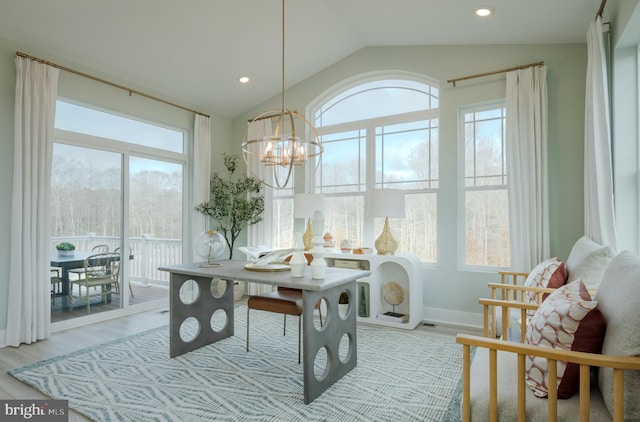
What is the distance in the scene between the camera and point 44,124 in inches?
138

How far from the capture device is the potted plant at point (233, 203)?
5.06 metres

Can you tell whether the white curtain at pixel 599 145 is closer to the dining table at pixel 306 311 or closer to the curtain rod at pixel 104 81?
the dining table at pixel 306 311

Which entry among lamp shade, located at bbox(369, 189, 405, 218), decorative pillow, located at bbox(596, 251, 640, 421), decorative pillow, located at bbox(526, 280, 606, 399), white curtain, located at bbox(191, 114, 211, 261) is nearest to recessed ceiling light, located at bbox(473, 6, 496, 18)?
lamp shade, located at bbox(369, 189, 405, 218)

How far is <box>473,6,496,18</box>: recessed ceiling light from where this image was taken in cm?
315

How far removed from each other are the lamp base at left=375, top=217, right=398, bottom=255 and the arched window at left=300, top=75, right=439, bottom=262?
304mm

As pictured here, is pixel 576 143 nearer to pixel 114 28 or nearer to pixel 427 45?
pixel 427 45

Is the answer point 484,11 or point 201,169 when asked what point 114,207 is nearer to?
point 201,169

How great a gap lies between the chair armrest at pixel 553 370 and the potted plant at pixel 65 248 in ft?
12.9

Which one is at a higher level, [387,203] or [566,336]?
[387,203]

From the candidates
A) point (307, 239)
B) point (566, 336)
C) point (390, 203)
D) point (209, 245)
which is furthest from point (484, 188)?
point (209, 245)

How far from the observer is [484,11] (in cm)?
319

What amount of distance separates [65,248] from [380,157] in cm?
356

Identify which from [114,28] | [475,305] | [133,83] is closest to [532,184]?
[475,305]

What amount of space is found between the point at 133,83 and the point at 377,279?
358 cm
